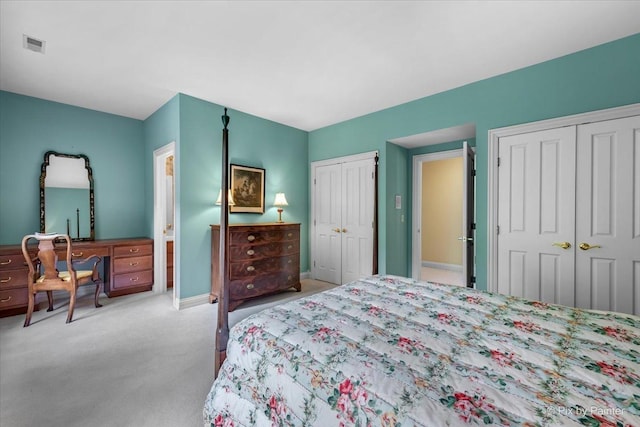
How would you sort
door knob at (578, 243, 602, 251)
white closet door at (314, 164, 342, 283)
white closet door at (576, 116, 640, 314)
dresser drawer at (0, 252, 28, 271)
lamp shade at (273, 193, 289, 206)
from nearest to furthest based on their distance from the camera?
white closet door at (576, 116, 640, 314)
door knob at (578, 243, 602, 251)
dresser drawer at (0, 252, 28, 271)
lamp shade at (273, 193, 289, 206)
white closet door at (314, 164, 342, 283)

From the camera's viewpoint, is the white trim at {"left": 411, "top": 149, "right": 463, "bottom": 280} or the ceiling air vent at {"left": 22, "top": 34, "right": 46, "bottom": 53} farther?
the white trim at {"left": 411, "top": 149, "right": 463, "bottom": 280}

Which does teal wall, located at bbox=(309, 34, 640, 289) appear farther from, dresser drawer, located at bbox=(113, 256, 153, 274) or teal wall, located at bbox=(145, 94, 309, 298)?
dresser drawer, located at bbox=(113, 256, 153, 274)

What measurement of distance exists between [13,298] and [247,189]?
3.01 m

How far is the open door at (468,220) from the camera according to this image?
9.54ft

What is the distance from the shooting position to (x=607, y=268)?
2428mm

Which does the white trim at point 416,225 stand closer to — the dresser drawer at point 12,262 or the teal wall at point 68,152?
the teal wall at point 68,152

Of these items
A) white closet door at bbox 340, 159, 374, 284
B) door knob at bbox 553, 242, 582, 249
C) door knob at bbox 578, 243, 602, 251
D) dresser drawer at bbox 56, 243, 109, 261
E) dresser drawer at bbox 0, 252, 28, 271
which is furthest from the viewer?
white closet door at bbox 340, 159, 374, 284

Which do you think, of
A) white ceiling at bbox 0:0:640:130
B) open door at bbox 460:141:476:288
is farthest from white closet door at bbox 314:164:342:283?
open door at bbox 460:141:476:288

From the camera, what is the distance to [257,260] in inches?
144

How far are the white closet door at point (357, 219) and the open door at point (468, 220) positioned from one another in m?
1.44

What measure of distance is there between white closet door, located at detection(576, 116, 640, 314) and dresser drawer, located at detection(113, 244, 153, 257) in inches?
208

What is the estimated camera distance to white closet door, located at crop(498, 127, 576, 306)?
103 inches

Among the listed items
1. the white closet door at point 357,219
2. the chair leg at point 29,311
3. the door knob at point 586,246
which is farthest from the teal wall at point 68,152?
the door knob at point 586,246

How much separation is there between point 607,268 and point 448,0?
105 inches
